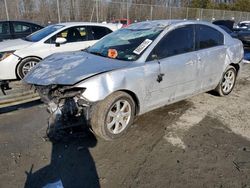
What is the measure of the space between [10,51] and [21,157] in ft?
12.9

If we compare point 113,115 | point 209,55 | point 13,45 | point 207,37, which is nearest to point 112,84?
point 113,115

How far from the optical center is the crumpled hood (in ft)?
11.3

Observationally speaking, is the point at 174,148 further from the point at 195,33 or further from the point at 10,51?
the point at 10,51

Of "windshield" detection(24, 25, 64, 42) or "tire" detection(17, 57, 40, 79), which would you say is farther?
"windshield" detection(24, 25, 64, 42)

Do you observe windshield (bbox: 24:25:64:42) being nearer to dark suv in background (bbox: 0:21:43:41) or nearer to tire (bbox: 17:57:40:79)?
tire (bbox: 17:57:40:79)

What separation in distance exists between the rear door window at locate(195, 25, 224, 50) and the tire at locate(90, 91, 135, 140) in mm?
1883

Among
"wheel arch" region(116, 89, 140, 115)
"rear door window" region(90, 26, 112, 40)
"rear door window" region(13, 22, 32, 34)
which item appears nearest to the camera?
"wheel arch" region(116, 89, 140, 115)

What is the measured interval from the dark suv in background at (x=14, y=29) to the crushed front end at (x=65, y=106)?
7032 millimetres

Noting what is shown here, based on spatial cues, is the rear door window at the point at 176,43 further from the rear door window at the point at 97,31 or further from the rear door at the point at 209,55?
the rear door window at the point at 97,31

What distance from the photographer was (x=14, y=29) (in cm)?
984

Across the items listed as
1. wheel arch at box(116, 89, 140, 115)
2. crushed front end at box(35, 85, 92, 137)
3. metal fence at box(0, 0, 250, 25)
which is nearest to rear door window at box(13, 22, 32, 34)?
metal fence at box(0, 0, 250, 25)

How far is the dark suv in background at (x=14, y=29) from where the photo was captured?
9656 mm

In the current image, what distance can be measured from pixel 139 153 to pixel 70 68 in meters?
1.55

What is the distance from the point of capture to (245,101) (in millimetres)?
5520
